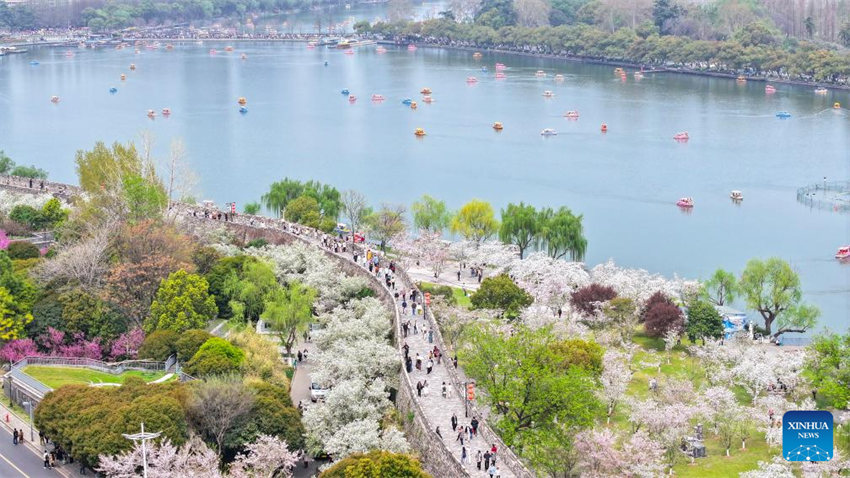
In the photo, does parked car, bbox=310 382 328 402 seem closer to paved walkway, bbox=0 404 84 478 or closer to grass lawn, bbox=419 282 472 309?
paved walkway, bbox=0 404 84 478

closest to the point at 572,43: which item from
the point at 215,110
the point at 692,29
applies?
the point at 692,29

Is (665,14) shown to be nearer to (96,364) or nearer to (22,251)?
(22,251)

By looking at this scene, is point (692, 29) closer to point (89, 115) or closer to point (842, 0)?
point (842, 0)

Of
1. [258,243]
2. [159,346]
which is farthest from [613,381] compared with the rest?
[258,243]

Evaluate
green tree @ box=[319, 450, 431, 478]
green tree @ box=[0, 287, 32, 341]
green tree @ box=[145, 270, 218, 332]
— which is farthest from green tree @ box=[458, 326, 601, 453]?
green tree @ box=[0, 287, 32, 341]

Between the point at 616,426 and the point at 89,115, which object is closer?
the point at 616,426
